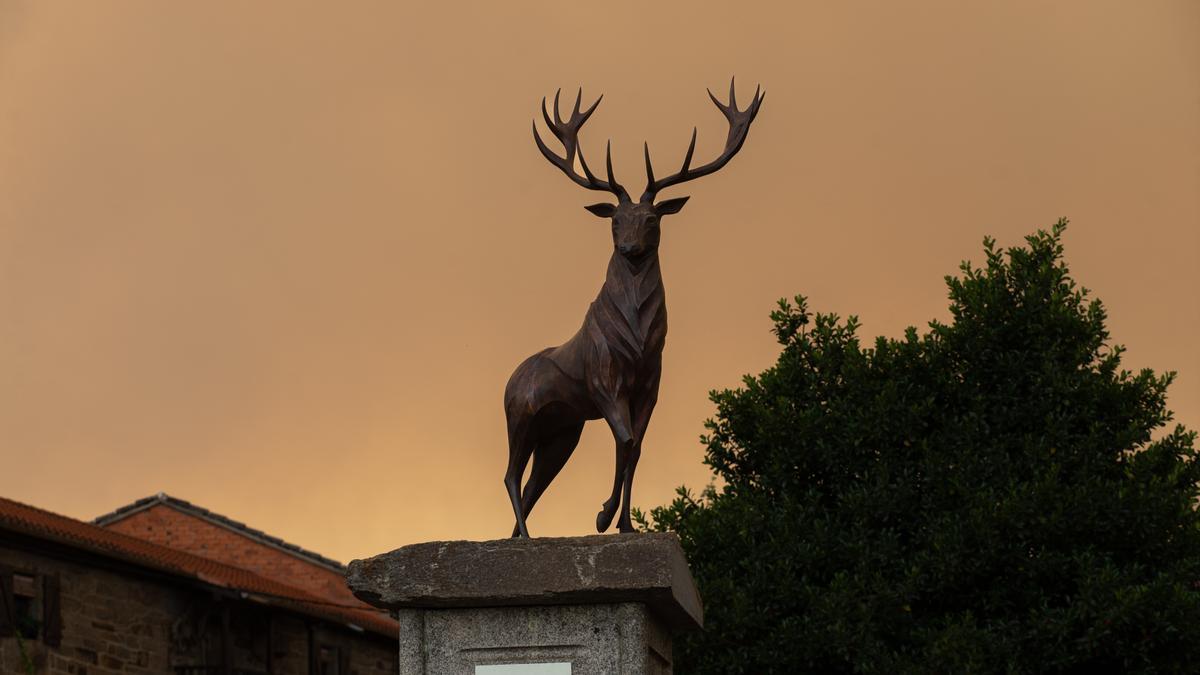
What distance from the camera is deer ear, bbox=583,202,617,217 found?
8.05 metres

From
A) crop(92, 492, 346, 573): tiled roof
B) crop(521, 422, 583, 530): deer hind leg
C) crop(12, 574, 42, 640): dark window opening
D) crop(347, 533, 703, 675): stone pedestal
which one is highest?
crop(92, 492, 346, 573): tiled roof

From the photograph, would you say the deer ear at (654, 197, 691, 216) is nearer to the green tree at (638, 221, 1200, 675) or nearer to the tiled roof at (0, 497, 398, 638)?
the green tree at (638, 221, 1200, 675)

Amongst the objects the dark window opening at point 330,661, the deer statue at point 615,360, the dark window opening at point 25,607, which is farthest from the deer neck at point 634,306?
the dark window opening at point 330,661

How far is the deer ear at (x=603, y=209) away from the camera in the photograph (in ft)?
26.4

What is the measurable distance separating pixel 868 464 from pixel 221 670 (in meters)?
14.9

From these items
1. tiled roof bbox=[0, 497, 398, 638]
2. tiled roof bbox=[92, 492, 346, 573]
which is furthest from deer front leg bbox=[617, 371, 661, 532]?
tiled roof bbox=[92, 492, 346, 573]

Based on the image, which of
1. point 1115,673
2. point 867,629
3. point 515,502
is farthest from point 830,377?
point 515,502

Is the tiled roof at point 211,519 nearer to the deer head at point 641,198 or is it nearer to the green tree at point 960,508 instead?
the green tree at point 960,508

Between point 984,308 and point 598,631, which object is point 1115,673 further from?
point 598,631

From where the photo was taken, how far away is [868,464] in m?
17.0

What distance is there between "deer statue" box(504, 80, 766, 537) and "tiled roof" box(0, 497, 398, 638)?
1666 centimetres

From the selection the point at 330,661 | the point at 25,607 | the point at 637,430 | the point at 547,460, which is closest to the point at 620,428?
the point at 637,430

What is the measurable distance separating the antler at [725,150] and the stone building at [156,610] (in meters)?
17.2

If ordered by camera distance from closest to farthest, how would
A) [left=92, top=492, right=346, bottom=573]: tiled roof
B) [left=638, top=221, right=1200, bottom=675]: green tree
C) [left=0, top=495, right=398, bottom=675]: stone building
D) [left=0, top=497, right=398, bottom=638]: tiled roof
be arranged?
1. [left=638, top=221, right=1200, bottom=675]: green tree
2. [left=0, top=495, right=398, bottom=675]: stone building
3. [left=0, top=497, right=398, bottom=638]: tiled roof
4. [left=92, top=492, right=346, bottom=573]: tiled roof
